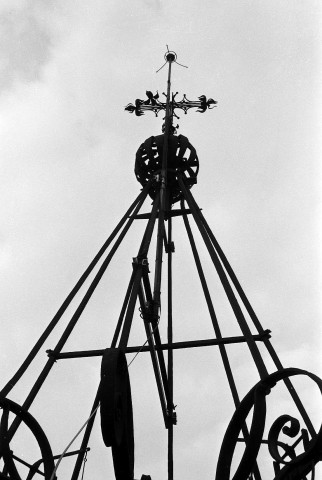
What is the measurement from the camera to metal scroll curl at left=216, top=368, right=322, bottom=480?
23.6 feet

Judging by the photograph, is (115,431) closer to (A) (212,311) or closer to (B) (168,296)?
(A) (212,311)

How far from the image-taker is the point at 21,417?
31.1 ft

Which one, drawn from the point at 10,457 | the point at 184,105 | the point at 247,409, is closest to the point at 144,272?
the point at 247,409

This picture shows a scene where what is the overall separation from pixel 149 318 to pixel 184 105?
730cm

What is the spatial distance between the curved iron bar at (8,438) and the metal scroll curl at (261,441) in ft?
9.91

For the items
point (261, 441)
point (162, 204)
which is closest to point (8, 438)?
point (261, 441)

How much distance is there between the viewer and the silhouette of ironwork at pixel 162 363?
7227 mm

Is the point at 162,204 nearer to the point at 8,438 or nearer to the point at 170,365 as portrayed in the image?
the point at 170,365

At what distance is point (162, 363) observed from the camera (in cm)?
1131

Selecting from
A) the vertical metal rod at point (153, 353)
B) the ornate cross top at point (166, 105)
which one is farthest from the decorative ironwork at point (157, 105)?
the vertical metal rod at point (153, 353)

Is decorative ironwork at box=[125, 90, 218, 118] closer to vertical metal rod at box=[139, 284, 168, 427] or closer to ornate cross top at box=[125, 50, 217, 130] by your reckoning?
ornate cross top at box=[125, 50, 217, 130]

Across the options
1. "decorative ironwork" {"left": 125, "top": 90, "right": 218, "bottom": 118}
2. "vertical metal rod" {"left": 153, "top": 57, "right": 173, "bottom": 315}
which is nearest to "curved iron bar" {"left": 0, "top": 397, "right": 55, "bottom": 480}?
"vertical metal rod" {"left": 153, "top": 57, "right": 173, "bottom": 315}

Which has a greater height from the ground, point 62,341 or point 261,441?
point 62,341

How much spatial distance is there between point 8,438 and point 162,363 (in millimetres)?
3264
